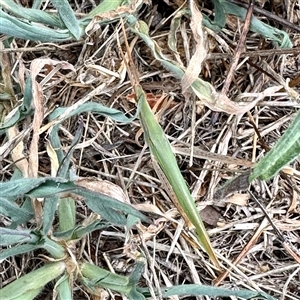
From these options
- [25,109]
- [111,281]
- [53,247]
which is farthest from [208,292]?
[25,109]

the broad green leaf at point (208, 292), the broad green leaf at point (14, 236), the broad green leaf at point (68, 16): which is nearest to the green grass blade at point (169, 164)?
the broad green leaf at point (208, 292)

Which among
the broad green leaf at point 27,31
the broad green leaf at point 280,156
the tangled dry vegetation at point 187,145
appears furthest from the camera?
the tangled dry vegetation at point 187,145

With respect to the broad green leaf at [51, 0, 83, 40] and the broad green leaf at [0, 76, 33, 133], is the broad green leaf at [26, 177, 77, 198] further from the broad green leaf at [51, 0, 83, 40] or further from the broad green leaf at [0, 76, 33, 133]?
the broad green leaf at [51, 0, 83, 40]

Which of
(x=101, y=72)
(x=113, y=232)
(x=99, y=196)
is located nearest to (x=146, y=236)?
(x=113, y=232)

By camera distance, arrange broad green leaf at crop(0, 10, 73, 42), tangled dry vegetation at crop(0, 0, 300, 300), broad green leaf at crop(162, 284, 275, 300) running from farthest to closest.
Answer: tangled dry vegetation at crop(0, 0, 300, 300) < broad green leaf at crop(162, 284, 275, 300) < broad green leaf at crop(0, 10, 73, 42)

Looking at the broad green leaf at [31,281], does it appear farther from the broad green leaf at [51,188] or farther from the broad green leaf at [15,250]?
the broad green leaf at [51,188]

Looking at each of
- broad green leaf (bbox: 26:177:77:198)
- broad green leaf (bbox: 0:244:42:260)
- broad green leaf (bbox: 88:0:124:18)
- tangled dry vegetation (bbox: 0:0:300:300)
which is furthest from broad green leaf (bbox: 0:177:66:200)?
broad green leaf (bbox: 88:0:124:18)

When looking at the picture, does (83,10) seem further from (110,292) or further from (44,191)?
(110,292)

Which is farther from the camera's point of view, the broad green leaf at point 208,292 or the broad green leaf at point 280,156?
the broad green leaf at point 208,292
